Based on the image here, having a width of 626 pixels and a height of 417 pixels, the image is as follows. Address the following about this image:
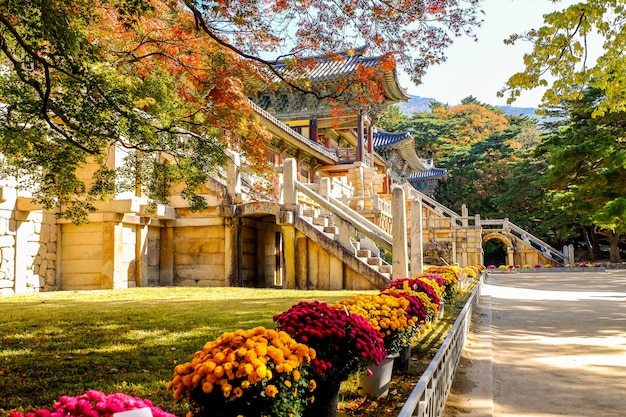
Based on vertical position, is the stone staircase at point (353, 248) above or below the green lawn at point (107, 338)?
above

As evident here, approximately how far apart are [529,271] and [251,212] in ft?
65.9

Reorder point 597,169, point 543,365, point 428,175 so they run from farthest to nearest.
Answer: point 428,175, point 597,169, point 543,365

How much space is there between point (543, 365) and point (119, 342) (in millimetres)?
4643

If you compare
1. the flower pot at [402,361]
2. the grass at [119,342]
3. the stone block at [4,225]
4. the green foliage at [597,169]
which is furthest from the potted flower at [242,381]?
the green foliage at [597,169]

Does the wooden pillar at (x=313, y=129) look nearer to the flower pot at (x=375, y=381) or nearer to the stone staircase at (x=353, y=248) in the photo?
the stone staircase at (x=353, y=248)

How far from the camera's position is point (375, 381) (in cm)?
393

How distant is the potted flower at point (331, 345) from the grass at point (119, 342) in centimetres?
53

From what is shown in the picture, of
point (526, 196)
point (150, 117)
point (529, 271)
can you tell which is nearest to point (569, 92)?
point (150, 117)

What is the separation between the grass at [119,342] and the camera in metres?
3.79

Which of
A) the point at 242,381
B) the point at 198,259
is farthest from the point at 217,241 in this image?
the point at 242,381

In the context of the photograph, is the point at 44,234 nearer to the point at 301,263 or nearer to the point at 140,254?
the point at 140,254

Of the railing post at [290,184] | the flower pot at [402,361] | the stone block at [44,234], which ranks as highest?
the railing post at [290,184]

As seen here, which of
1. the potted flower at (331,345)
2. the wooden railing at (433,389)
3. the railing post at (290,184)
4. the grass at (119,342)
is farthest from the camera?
the railing post at (290,184)

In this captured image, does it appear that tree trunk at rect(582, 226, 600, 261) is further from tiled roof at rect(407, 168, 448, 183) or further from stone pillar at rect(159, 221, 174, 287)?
stone pillar at rect(159, 221, 174, 287)
